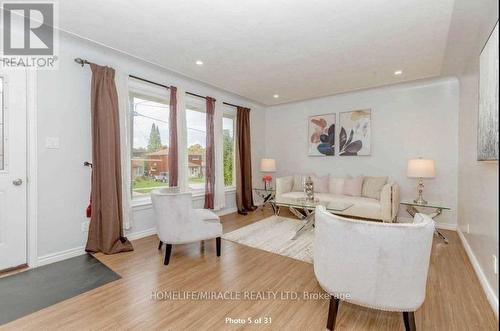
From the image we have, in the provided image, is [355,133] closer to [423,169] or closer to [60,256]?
[423,169]

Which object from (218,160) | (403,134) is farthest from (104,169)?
(403,134)

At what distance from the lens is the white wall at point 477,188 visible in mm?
1838

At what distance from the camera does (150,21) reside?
7.43ft

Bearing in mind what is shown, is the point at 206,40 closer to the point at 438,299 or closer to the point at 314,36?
the point at 314,36

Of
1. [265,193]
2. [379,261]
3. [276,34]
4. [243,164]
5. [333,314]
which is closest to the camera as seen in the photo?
[379,261]

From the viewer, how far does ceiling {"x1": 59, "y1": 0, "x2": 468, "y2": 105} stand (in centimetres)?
205

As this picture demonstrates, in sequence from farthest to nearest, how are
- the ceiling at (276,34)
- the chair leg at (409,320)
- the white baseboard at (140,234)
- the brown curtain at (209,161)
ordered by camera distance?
the brown curtain at (209,161)
the white baseboard at (140,234)
the ceiling at (276,34)
the chair leg at (409,320)

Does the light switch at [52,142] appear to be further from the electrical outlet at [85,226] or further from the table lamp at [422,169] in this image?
the table lamp at [422,169]

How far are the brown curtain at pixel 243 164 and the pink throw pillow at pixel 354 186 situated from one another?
6.67 feet

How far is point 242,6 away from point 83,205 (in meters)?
2.90

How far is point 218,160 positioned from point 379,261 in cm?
355

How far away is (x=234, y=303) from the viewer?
191cm

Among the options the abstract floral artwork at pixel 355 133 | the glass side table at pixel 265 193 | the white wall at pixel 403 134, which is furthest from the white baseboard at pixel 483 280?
the glass side table at pixel 265 193

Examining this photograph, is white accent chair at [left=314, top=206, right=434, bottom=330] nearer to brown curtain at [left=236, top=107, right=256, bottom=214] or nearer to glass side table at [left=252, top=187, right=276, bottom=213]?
brown curtain at [left=236, top=107, right=256, bottom=214]
